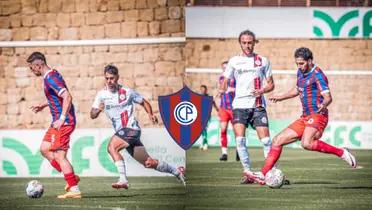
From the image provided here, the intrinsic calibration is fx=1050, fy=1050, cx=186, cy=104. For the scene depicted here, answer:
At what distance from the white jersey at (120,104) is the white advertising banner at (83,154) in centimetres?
19

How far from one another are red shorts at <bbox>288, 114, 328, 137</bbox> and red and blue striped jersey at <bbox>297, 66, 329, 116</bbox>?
0.04 metres

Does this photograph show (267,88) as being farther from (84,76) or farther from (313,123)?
(84,76)

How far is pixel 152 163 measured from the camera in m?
9.12

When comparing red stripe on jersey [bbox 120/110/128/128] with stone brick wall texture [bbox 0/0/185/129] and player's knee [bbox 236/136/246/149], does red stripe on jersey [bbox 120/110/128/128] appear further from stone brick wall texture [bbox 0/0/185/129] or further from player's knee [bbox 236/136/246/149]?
player's knee [bbox 236/136/246/149]

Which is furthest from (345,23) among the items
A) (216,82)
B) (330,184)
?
(216,82)

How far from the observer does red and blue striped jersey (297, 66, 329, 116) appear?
8570mm

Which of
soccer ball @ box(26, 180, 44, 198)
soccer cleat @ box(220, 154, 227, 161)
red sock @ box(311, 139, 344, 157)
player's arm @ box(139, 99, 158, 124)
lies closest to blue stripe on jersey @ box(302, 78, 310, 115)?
red sock @ box(311, 139, 344, 157)

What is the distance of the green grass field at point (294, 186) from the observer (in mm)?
8172

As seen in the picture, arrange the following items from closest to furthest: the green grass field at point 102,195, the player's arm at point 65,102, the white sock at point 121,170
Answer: the green grass field at point 102,195
the player's arm at point 65,102
the white sock at point 121,170

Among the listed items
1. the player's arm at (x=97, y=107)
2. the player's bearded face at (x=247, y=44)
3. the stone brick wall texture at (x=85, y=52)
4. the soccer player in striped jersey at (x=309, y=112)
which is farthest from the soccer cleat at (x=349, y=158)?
the player's arm at (x=97, y=107)

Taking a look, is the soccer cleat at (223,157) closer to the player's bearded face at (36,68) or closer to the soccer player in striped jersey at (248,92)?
the soccer player in striped jersey at (248,92)

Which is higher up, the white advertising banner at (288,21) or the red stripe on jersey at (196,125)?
the white advertising banner at (288,21)

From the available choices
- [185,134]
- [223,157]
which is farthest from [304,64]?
[223,157]

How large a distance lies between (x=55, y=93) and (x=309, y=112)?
211 cm
